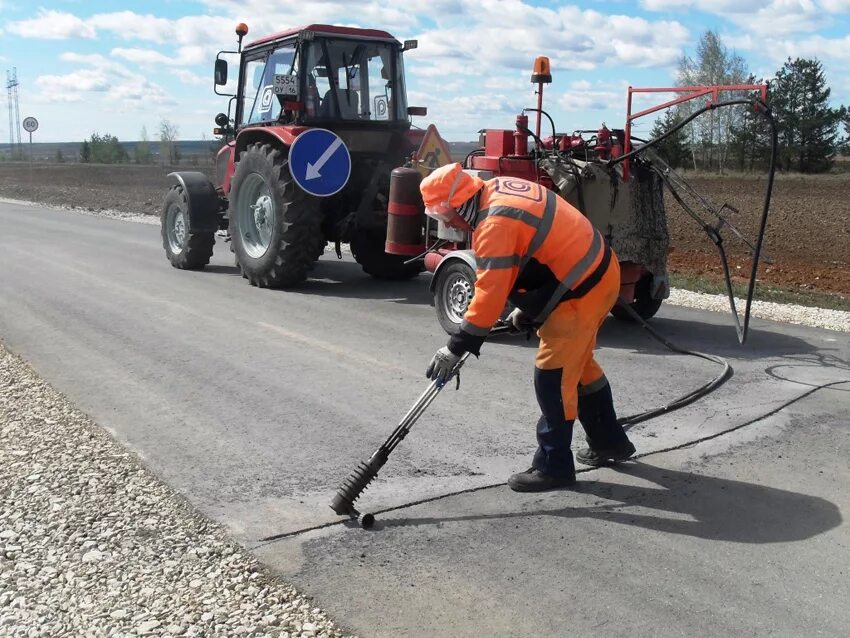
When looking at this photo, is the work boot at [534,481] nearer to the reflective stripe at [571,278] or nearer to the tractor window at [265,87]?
the reflective stripe at [571,278]

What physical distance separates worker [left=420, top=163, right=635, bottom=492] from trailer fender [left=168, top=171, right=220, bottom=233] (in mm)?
8130

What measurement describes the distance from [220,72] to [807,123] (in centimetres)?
3911

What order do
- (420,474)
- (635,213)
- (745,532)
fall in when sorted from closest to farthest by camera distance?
(745,532)
(420,474)
(635,213)

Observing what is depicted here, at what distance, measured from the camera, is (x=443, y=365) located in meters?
4.61

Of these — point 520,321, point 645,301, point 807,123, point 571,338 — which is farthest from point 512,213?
point 807,123

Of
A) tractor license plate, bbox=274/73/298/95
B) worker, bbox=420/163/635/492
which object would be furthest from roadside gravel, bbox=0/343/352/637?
tractor license plate, bbox=274/73/298/95

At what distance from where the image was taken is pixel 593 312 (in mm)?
4797

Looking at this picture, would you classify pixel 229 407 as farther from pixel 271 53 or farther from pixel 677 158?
pixel 677 158

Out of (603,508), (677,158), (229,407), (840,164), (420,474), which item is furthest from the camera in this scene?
(840,164)

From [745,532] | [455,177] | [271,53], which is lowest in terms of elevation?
[745,532]

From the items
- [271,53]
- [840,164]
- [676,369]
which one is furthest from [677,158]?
[676,369]

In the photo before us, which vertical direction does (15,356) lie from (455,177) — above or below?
below

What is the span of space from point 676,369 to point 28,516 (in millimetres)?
4739

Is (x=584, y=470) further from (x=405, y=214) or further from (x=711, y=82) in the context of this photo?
(x=711, y=82)
